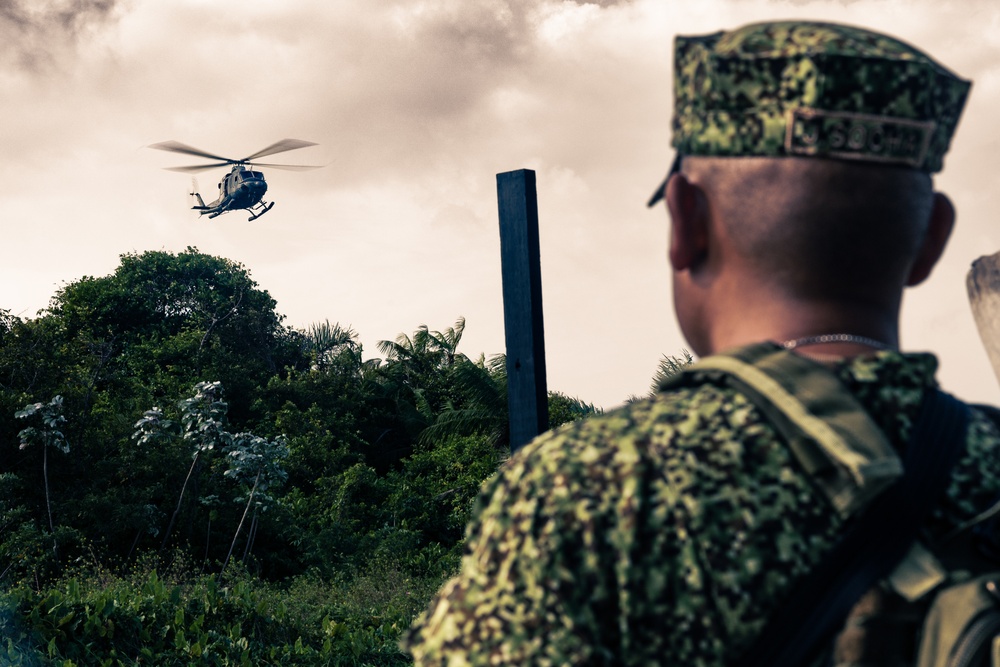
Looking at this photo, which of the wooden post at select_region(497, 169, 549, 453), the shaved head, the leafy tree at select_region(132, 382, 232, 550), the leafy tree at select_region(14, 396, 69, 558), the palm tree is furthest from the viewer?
the palm tree

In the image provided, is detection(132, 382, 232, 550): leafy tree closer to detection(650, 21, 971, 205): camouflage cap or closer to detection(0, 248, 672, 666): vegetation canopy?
detection(0, 248, 672, 666): vegetation canopy

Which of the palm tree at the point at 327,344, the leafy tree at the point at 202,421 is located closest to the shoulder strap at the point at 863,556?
the leafy tree at the point at 202,421

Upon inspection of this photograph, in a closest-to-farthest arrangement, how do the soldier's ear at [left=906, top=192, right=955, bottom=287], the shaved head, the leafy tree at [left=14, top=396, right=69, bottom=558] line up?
the shaved head
the soldier's ear at [left=906, top=192, right=955, bottom=287]
the leafy tree at [left=14, top=396, right=69, bottom=558]

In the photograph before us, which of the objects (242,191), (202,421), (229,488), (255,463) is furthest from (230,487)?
(242,191)

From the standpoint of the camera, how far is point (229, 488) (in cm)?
1877

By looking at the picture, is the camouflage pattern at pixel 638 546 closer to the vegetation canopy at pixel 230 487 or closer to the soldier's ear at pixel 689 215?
the soldier's ear at pixel 689 215

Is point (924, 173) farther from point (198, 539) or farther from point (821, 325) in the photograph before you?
point (198, 539)

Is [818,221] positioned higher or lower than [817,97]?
lower

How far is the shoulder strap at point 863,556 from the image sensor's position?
1068 millimetres

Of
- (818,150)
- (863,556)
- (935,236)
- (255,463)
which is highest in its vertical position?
(818,150)

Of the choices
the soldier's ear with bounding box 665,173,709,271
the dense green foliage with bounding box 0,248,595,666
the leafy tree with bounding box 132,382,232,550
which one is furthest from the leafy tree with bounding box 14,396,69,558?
the soldier's ear with bounding box 665,173,709,271

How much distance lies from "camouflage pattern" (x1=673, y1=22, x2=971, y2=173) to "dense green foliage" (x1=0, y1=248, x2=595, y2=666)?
701 centimetres

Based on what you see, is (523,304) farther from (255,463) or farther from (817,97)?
(255,463)

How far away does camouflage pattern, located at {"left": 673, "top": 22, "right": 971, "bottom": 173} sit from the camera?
1210mm
